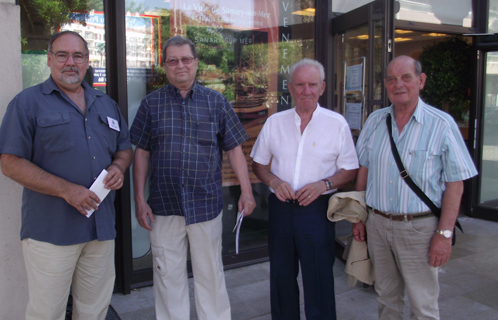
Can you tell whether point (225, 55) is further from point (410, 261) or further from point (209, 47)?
point (410, 261)

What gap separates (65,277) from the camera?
7.43 feet

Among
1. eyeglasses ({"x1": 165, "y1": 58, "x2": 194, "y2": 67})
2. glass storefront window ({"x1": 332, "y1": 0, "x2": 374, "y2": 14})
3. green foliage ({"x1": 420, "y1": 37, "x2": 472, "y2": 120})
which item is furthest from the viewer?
green foliage ({"x1": 420, "y1": 37, "x2": 472, "y2": 120})

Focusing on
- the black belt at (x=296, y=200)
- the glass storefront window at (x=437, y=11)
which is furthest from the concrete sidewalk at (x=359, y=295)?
the glass storefront window at (x=437, y=11)

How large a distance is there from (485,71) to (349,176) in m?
4.32

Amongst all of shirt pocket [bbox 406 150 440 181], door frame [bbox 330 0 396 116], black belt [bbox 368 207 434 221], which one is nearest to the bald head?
shirt pocket [bbox 406 150 440 181]

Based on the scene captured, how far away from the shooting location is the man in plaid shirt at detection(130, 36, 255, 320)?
8.67 ft

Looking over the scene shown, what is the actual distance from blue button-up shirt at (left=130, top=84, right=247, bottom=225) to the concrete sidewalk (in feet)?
3.72

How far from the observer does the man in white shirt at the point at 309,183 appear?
105 inches

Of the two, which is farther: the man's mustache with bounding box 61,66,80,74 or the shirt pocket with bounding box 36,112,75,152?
the man's mustache with bounding box 61,66,80,74

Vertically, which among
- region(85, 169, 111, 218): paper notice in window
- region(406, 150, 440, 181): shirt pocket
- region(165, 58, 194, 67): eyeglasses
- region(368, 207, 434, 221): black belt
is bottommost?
region(368, 207, 434, 221): black belt

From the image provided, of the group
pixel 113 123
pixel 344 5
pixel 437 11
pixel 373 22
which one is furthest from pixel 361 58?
pixel 113 123

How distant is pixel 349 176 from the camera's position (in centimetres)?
275

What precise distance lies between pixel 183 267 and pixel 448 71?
17.2 feet

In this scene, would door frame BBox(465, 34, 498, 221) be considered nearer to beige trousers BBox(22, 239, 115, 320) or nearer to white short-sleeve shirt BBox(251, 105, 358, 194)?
white short-sleeve shirt BBox(251, 105, 358, 194)
